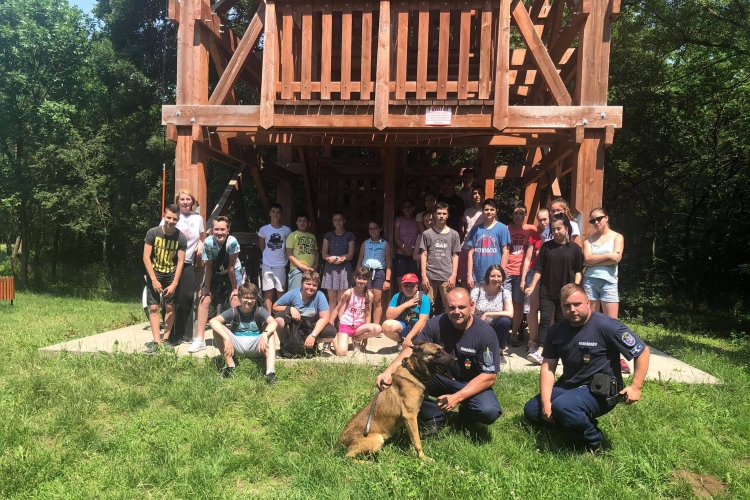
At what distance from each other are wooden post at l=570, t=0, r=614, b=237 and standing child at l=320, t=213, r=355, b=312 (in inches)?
117

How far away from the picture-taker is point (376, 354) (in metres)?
5.96

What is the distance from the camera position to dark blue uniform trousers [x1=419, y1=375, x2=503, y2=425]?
3.66 meters

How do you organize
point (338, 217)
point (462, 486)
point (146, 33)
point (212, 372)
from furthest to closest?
point (146, 33) < point (338, 217) < point (212, 372) < point (462, 486)

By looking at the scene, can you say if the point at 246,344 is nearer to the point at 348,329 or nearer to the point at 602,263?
the point at 348,329

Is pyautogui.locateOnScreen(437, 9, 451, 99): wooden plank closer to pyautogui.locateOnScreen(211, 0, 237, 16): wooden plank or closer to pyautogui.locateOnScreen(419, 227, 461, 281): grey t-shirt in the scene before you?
pyautogui.locateOnScreen(419, 227, 461, 281): grey t-shirt

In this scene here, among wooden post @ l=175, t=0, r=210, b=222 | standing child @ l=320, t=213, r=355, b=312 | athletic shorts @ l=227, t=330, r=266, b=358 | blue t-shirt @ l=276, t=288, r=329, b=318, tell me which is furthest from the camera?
standing child @ l=320, t=213, r=355, b=312

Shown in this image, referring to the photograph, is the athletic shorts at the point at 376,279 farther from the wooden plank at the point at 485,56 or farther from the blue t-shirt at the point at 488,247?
the wooden plank at the point at 485,56

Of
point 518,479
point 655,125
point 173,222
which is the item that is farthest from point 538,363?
point 655,125

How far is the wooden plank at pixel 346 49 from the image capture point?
19.8 ft

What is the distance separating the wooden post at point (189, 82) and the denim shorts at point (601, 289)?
4773 mm

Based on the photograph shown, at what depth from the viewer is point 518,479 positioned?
314 centimetres

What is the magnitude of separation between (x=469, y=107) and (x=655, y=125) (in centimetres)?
1174

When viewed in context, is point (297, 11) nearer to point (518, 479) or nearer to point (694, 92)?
point (518, 479)

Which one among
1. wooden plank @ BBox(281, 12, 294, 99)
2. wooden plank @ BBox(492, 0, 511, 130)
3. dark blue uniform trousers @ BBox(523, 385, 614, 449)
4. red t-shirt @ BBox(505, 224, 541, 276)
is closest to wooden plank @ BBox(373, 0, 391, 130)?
wooden plank @ BBox(281, 12, 294, 99)
